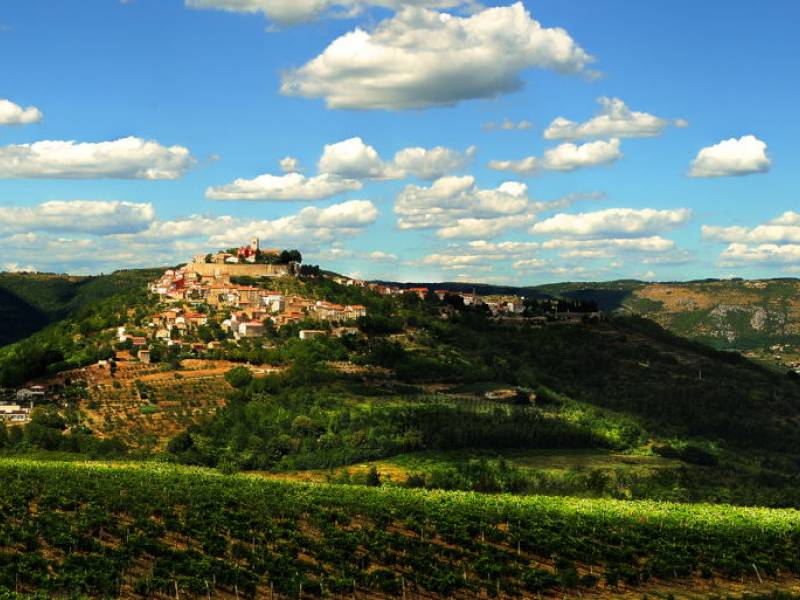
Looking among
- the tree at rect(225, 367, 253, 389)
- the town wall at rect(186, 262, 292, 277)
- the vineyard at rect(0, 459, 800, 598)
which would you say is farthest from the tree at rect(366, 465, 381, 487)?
the town wall at rect(186, 262, 292, 277)

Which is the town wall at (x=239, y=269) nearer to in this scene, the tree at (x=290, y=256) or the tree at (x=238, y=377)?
the tree at (x=290, y=256)

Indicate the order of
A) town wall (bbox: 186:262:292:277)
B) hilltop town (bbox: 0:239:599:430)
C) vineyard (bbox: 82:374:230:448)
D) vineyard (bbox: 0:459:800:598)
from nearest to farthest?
vineyard (bbox: 0:459:800:598) → vineyard (bbox: 82:374:230:448) → hilltop town (bbox: 0:239:599:430) → town wall (bbox: 186:262:292:277)

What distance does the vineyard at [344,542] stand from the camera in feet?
133

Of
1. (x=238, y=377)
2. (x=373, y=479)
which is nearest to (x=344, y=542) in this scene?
(x=373, y=479)

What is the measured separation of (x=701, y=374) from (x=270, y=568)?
101 metres

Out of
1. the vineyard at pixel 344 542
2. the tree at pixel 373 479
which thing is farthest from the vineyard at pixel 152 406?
the tree at pixel 373 479

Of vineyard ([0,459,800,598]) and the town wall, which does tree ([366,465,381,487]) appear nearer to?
vineyard ([0,459,800,598])

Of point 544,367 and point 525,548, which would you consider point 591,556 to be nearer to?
point 525,548

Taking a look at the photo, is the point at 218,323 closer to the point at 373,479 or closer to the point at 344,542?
the point at 373,479

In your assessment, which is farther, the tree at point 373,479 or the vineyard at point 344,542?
the tree at point 373,479

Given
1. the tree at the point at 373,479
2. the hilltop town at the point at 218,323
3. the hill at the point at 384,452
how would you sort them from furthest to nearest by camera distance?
the hilltop town at the point at 218,323, the tree at the point at 373,479, the hill at the point at 384,452

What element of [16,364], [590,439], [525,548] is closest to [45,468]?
[525,548]

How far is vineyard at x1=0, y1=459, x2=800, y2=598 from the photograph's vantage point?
133 ft

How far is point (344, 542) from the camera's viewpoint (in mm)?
47812
